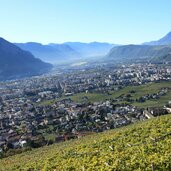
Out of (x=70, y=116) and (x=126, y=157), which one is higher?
(x=126, y=157)

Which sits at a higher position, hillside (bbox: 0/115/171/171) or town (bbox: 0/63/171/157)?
hillside (bbox: 0/115/171/171)

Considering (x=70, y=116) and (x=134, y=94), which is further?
(x=134, y=94)

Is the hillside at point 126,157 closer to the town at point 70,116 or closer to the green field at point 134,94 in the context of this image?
the town at point 70,116

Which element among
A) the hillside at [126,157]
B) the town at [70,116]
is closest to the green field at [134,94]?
the town at [70,116]

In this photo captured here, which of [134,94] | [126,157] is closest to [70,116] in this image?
[134,94]

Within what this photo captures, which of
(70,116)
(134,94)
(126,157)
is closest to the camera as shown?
(126,157)

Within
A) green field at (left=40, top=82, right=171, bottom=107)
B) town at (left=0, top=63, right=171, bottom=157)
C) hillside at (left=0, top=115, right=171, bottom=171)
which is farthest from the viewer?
green field at (left=40, top=82, right=171, bottom=107)

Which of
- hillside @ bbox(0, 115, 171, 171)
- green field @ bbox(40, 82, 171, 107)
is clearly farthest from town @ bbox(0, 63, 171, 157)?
hillside @ bbox(0, 115, 171, 171)

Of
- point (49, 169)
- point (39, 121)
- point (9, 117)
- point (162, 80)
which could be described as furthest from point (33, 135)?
point (162, 80)

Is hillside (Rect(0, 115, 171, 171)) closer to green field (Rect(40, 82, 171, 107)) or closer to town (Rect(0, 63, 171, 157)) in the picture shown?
town (Rect(0, 63, 171, 157))

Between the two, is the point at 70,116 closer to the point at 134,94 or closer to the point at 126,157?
the point at 134,94

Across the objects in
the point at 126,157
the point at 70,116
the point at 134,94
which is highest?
the point at 126,157
